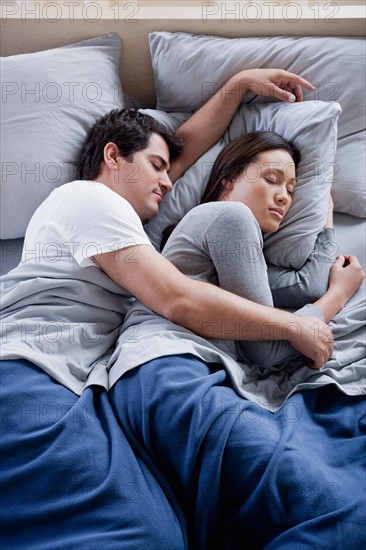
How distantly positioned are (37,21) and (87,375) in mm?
995

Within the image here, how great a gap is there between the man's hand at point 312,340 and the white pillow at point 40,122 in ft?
2.18

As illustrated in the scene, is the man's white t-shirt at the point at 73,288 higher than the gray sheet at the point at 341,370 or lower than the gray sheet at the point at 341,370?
higher

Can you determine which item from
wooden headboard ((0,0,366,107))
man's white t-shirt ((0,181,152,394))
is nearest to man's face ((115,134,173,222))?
man's white t-shirt ((0,181,152,394))

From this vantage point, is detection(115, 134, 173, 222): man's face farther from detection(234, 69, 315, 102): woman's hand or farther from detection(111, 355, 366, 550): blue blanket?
detection(111, 355, 366, 550): blue blanket

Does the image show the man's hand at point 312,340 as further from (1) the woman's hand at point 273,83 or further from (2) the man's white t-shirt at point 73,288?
(1) the woman's hand at point 273,83

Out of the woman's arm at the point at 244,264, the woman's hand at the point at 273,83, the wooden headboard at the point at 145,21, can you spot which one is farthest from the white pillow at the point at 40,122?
the woman's arm at the point at 244,264

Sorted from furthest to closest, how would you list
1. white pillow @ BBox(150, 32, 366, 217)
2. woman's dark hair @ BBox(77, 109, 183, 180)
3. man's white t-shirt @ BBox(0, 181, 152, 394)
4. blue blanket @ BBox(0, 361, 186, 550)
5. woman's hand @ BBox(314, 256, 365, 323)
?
white pillow @ BBox(150, 32, 366, 217) < woman's dark hair @ BBox(77, 109, 183, 180) < woman's hand @ BBox(314, 256, 365, 323) < man's white t-shirt @ BBox(0, 181, 152, 394) < blue blanket @ BBox(0, 361, 186, 550)

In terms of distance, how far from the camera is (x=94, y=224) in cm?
127

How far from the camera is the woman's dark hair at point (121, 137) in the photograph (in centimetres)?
148

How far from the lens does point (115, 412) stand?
3.81 ft

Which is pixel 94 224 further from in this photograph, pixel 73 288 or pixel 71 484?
pixel 71 484

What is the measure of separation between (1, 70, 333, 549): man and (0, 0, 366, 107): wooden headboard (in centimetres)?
20

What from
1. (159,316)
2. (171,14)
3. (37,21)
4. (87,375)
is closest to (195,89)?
(171,14)

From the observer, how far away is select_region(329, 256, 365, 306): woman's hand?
4.62 ft
